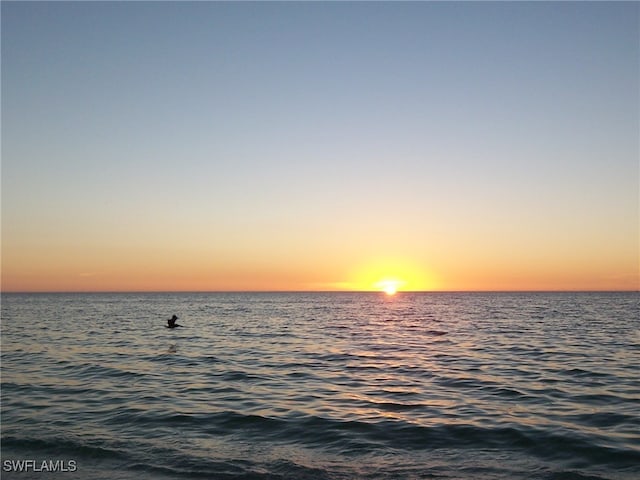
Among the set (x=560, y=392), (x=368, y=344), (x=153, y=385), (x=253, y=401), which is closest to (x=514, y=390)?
(x=560, y=392)

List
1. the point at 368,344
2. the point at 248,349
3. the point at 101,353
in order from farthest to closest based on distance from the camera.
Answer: the point at 368,344, the point at 248,349, the point at 101,353

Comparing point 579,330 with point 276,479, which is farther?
point 579,330

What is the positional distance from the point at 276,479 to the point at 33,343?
109 ft

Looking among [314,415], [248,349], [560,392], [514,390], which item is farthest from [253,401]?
[248,349]

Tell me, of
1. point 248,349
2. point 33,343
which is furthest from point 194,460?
point 33,343

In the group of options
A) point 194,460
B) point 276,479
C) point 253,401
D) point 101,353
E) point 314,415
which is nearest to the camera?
point 276,479

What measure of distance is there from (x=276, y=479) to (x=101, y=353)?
81.4 feet

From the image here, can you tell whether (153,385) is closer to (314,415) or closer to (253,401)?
(253,401)

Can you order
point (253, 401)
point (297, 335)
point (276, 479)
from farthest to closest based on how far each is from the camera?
point (297, 335) < point (253, 401) < point (276, 479)

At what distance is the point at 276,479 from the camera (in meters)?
11.2

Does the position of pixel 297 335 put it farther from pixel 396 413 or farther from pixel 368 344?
pixel 396 413

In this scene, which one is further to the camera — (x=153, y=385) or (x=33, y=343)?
(x=33, y=343)

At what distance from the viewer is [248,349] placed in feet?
114

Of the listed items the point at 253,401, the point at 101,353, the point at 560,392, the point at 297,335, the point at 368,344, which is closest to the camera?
the point at 253,401
